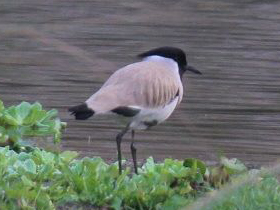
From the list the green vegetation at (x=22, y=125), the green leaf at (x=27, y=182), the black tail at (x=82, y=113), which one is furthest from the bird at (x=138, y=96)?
the green leaf at (x=27, y=182)

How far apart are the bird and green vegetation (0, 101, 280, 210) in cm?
26

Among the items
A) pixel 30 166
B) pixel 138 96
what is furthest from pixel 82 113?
pixel 138 96

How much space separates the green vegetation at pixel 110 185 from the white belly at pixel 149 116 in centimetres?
30

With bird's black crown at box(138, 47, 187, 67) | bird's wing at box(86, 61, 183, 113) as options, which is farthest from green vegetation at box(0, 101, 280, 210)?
bird's black crown at box(138, 47, 187, 67)

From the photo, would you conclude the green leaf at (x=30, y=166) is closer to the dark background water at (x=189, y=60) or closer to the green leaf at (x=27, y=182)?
the green leaf at (x=27, y=182)

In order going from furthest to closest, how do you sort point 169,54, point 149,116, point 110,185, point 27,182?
1. point 169,54
2. point 149,116
3. point 110,185
4. point 27,182

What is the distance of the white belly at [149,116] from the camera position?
559 centimetres

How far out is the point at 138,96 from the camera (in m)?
5.54

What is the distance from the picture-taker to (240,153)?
22.9 ft

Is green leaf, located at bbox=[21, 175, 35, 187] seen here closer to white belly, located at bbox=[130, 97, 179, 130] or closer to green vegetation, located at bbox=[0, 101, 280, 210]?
green vegetation, located at bbox=[0, 101, 280, 210]

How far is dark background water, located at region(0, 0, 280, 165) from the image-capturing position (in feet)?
23.5

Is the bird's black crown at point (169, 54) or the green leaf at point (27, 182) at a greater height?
the bird's black crown at point (169, 54)

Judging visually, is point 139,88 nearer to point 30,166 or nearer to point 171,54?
point 171,54

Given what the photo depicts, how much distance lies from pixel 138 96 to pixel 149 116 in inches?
7.8
